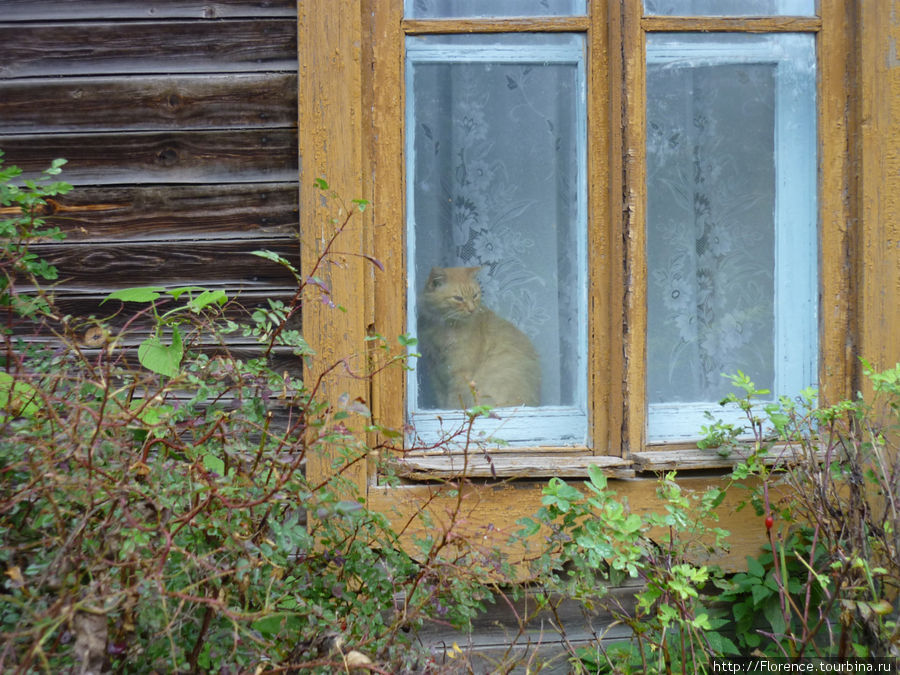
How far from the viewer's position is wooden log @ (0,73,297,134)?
2236mm

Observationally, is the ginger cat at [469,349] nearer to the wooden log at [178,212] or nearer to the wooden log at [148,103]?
the wooden log at [178,212]

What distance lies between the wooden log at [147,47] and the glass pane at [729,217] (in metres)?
1.19

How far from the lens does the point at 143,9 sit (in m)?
2.24

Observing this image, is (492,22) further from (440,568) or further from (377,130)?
(440,568)

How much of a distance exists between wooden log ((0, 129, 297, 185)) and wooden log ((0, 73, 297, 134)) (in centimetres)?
3

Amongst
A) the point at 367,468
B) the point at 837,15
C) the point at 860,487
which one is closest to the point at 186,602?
the point at 367,468

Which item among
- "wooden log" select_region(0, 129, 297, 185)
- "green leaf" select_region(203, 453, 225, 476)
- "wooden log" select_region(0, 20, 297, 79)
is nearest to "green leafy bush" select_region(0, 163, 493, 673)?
"green leaf" select_region(203, 453, 225, 476)

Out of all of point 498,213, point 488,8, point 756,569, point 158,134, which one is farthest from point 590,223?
point 158,134

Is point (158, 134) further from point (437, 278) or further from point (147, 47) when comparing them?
point (437, 278)

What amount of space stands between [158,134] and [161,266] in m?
0.40

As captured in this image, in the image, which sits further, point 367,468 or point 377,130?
point 377,130

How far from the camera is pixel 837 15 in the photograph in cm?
233

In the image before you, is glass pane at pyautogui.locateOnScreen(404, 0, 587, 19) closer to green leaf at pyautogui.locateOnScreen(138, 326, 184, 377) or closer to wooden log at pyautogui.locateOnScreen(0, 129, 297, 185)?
wooden log at pyautogui.locateOnScreen(0, 129, 297, 185)

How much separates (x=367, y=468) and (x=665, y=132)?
1.41 meters
